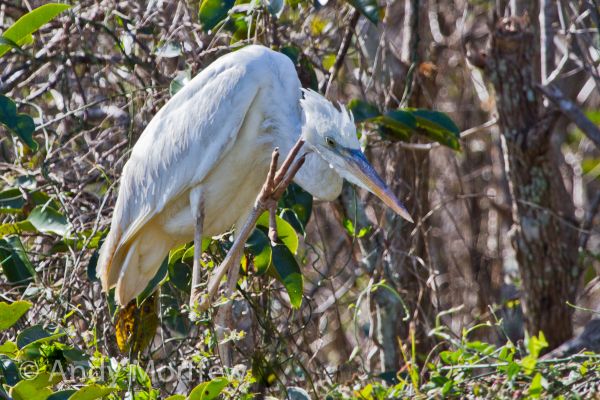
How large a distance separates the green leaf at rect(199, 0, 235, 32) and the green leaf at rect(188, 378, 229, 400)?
1245 millimetres

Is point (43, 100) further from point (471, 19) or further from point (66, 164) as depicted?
point (471, 19)

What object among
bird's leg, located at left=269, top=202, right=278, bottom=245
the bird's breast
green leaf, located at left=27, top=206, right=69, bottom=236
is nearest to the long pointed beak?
bird's leg, located at left=269, top=202, right=278, bottom=245

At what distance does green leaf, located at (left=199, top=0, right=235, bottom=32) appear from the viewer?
3.30 m

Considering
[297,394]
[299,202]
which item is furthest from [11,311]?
[299,202]

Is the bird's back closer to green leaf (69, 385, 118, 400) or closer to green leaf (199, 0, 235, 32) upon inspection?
green leaf (199, 0, 235, 32)

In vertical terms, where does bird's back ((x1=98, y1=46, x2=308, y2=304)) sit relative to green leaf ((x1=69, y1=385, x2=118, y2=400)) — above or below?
above

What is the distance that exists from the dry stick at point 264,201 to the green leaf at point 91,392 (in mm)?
449

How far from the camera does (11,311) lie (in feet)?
8.65

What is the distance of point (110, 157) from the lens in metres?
3.91

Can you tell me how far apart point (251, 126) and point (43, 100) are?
5.13ft

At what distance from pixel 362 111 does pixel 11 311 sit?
143 cm

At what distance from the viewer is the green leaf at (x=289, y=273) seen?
315 centimetres

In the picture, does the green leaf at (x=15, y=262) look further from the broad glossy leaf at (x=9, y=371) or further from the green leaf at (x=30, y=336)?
the broad glossy leaf at (x=9, y=371)

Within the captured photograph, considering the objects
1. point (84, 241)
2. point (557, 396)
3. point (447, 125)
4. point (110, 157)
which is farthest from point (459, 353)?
point (110, 157)
